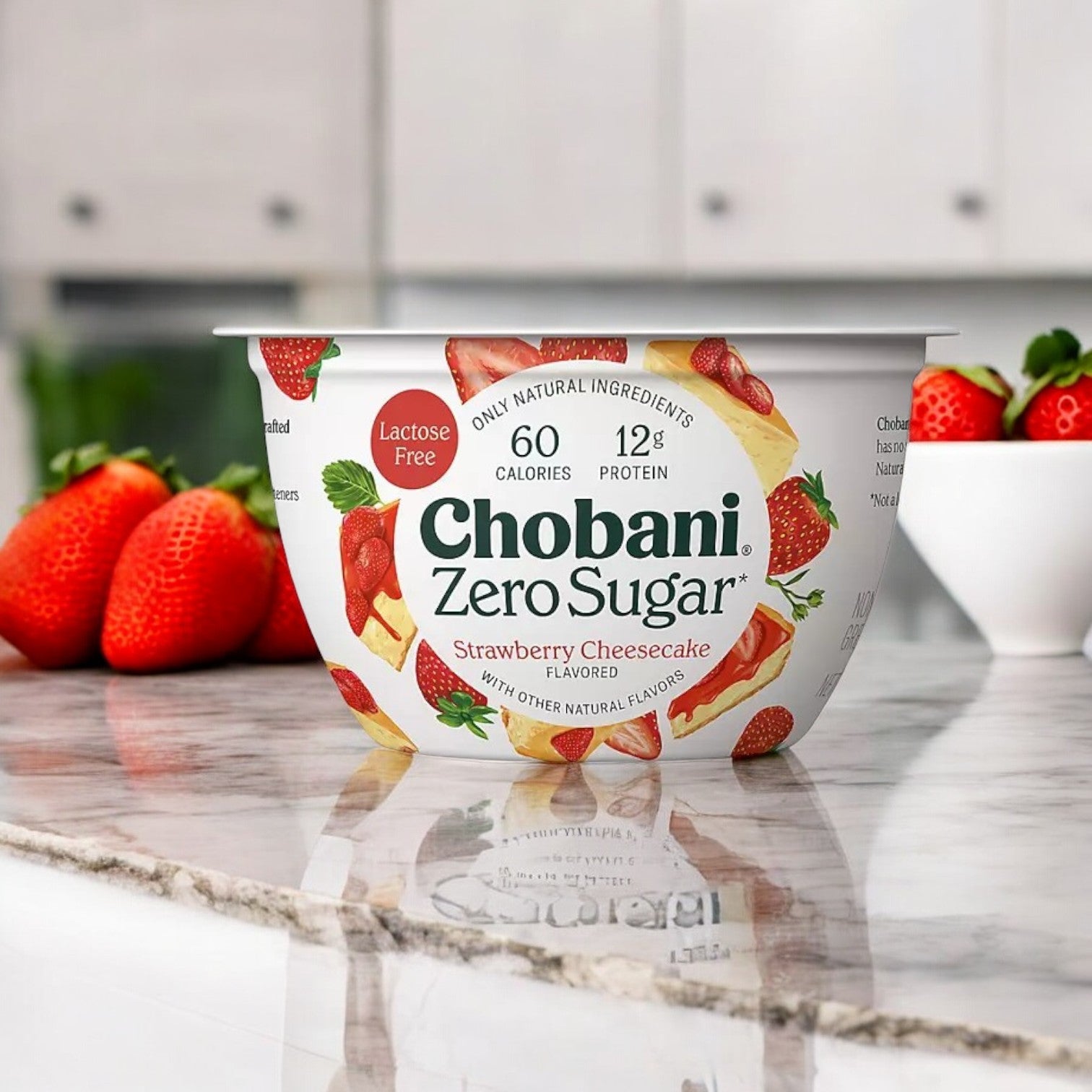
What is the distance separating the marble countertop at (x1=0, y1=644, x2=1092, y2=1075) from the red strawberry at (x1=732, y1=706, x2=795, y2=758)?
0.01 metres

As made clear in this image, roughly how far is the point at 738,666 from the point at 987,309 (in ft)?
7.43

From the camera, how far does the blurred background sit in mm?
2350

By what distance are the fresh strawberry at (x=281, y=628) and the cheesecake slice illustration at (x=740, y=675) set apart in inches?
14.4

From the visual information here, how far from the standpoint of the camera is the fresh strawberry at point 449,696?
0.59m

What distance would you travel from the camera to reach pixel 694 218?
2.46m

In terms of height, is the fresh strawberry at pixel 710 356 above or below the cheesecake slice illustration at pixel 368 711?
above

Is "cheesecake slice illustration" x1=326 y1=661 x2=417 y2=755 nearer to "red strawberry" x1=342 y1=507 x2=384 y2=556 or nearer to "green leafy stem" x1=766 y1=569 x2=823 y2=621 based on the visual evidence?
"red strawberry" x1=342 y1=507 x2=384 y2=556

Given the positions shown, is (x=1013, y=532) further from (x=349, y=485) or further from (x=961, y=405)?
(x=349, y=485)

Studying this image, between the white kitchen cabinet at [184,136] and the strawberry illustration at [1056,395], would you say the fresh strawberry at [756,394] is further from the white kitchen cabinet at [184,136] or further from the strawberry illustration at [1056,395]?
the white kitchen cabinet at [184,136]

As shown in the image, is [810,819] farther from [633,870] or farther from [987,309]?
[987,309]

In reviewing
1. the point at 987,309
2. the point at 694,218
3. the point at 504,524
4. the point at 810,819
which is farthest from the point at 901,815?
the point at 987,309

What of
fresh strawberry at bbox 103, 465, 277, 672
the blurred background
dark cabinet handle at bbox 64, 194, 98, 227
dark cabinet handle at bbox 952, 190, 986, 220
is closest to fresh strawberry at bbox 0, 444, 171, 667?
fresh strawberry at bbox 103, 465, 277, 672

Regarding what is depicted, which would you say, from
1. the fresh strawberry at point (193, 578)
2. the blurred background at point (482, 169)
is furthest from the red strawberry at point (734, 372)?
the blurred background at point (482, 169)

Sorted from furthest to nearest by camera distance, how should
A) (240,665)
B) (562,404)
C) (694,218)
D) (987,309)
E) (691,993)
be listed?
(987,309) → (694,218) → (240,665) → (562,404) → (691,993)
